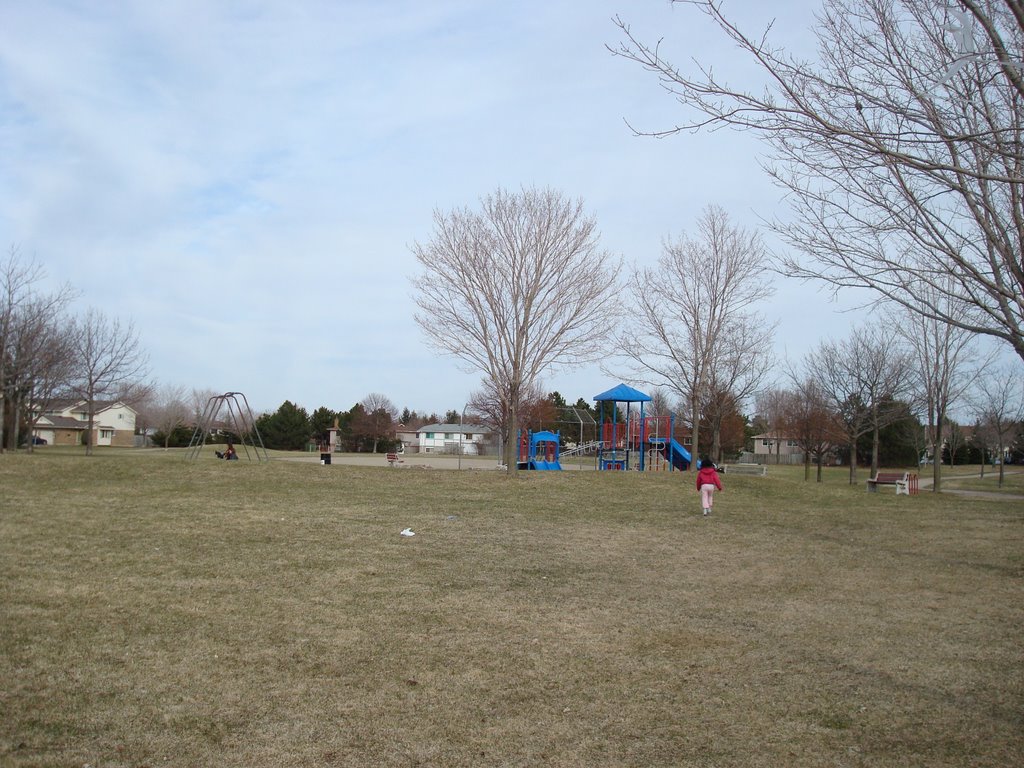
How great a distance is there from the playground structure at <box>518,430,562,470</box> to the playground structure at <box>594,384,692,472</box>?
2271mm

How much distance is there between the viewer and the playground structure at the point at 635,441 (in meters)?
32.4

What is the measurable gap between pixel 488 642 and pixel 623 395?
1027 inches

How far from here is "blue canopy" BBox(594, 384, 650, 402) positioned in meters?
32.5

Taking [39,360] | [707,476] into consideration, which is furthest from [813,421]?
[39,360]

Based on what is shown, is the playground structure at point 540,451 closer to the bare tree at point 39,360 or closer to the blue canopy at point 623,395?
the blue canopy at point 623,395

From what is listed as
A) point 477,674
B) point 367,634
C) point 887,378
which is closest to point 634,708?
point 477,674

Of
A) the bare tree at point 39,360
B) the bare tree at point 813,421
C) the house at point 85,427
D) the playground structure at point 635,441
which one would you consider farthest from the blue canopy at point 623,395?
the house at point 85,427

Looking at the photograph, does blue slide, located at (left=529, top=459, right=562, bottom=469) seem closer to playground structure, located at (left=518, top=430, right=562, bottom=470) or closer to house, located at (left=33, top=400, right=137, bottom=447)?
playground structure, located at (left=518, top=430, right=562, bottom=470)

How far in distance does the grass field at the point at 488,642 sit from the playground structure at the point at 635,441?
16.9 metres

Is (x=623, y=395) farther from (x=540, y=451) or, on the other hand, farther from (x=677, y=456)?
(x=540, y=451)

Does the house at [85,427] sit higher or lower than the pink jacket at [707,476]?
higher

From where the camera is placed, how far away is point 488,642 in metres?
7.24

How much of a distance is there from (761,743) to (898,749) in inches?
31.4

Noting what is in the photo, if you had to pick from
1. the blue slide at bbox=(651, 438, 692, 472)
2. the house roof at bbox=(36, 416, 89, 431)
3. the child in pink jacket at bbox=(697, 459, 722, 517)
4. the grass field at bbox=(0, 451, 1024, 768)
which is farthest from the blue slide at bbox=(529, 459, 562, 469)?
the house roof at bbox=(36, 416, 89, 431)
